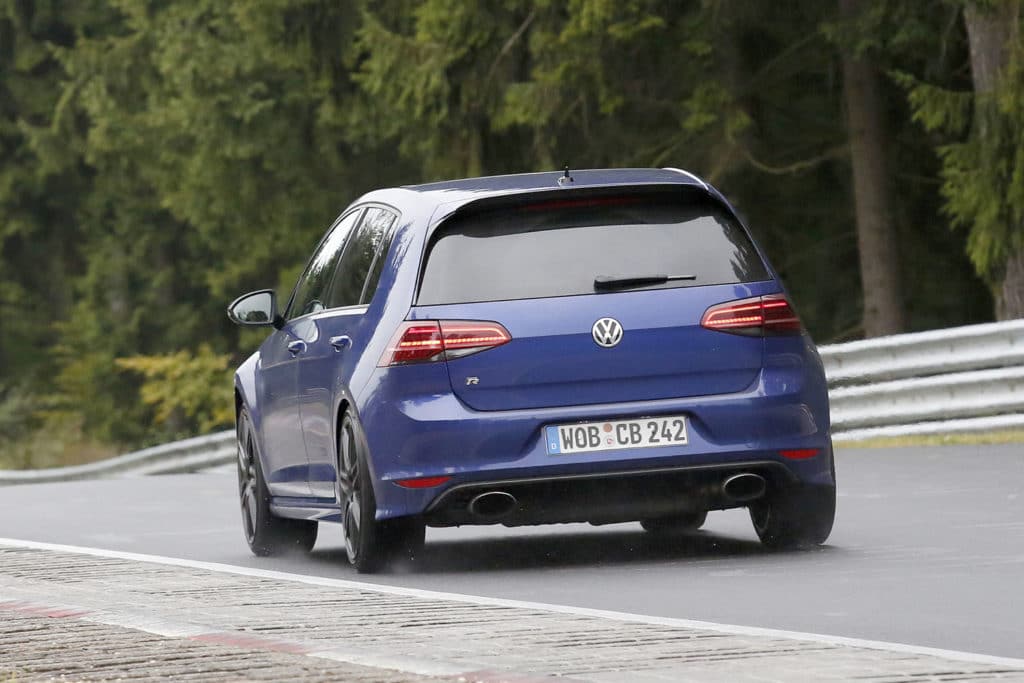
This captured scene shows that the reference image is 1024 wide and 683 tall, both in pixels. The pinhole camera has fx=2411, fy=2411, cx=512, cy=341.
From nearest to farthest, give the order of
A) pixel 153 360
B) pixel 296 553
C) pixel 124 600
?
pixel 124 600 → pixel 296 553 → pixel 153 360

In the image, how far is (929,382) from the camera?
17.8 metres

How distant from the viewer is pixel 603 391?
9.86 meters

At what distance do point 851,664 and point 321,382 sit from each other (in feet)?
15.5

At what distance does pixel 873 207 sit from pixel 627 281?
20228 mm

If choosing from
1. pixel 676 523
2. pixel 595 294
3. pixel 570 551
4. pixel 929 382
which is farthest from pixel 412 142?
pixel 595 294

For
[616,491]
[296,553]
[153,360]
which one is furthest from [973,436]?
[153,360]

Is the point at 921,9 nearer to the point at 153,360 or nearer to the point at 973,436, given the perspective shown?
the point at 973,436

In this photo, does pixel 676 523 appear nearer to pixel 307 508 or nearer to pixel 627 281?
pixel 307 508

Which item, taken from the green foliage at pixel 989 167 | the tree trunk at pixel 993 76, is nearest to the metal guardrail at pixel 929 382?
the tree trunk at pixel 993 76

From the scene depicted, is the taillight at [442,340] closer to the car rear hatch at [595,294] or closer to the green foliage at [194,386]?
Answer: the car rear hatch at [595,294]

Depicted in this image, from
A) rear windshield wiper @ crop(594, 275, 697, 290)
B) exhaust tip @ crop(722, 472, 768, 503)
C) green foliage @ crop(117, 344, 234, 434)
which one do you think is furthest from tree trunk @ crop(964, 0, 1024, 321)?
green foliage @ crop(117, 344, 234, 434)

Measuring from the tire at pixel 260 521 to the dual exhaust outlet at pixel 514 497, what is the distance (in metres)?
2.28

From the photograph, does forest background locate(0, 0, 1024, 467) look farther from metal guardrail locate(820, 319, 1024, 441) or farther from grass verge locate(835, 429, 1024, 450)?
grass verge locate(835, 429, 1024, 450)

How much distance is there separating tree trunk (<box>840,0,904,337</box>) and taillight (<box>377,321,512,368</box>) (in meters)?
19.9
